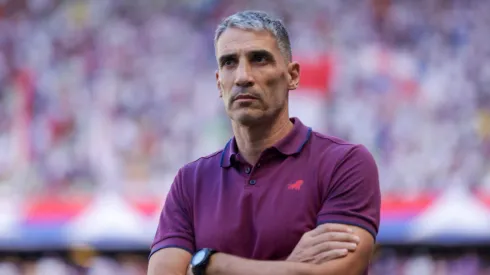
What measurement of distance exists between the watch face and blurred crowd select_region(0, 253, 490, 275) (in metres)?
4.96

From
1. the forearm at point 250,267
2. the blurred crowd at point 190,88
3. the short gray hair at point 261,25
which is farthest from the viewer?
the blurred crowd at point 190,88

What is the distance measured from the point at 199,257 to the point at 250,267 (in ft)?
0.53

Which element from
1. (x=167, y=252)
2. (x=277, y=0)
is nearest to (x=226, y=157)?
(x=167, y=252)

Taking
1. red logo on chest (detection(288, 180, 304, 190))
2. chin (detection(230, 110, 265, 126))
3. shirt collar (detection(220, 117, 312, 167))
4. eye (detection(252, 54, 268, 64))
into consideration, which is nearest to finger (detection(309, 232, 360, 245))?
red logo on chest (detection(288, 180, 304, 190))

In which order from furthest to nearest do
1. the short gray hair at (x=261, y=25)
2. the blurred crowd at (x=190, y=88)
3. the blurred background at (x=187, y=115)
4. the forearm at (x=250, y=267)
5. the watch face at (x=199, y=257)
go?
the blurred crowd at (x=190, y=88)
the blurred background at (x=187, y=115)
the short gray hair at (x=261, y=25)
the watch face at (x=199, y=257)
the forearm at (x=250, y=267)

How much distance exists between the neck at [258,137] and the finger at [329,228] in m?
0.28

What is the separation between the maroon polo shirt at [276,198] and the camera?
2398mm

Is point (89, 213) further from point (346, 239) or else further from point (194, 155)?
point (346, 239)

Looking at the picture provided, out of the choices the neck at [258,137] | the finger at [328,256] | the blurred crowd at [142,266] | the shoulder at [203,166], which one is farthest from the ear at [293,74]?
the blurred crowd at [142,266]

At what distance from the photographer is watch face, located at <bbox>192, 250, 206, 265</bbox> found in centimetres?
245

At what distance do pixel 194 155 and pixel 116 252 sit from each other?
1.01 m

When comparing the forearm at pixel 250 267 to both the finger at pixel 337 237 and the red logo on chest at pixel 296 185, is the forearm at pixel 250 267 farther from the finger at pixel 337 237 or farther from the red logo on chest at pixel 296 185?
the red logo on chest at pixel 296 185

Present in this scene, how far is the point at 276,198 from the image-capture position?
7.92 feet

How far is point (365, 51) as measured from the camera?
7566 millimetres
